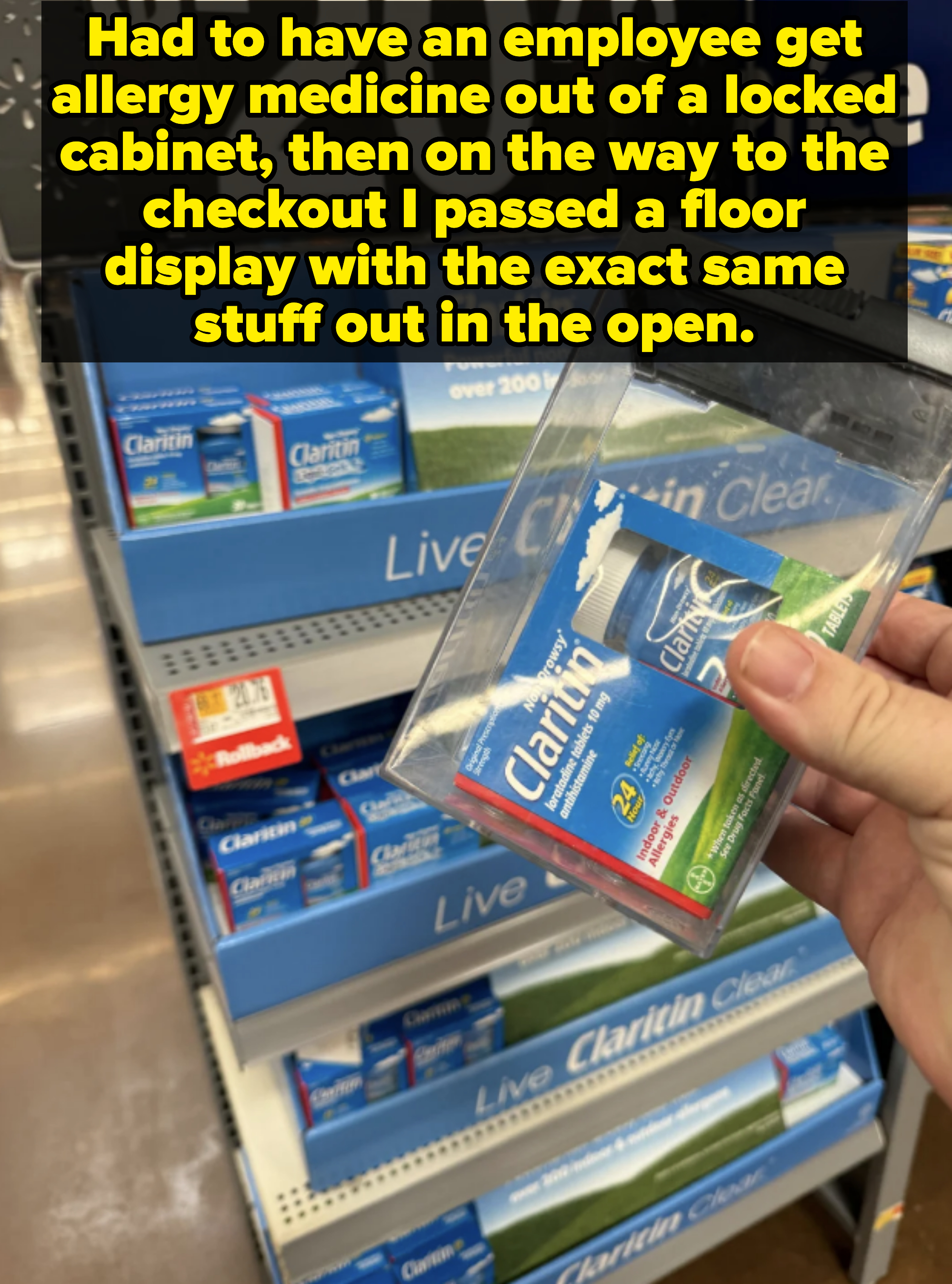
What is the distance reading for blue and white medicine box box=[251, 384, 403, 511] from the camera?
0.95 meters

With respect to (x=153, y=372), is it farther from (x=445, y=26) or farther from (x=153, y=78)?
(x=445, y=26)

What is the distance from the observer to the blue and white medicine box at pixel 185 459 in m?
0.90

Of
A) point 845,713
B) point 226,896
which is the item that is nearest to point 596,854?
point 845,713

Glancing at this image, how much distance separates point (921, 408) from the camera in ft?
2.27

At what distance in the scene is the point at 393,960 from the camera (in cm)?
112

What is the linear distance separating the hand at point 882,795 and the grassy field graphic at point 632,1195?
845 mm

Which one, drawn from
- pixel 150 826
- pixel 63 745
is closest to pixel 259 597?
pixel 150 826

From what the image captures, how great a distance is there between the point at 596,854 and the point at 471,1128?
2.60 ft

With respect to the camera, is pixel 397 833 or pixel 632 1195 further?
pixel 632 1195

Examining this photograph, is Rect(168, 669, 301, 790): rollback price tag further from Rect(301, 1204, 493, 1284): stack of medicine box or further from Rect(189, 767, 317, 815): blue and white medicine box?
Rect(301, 1204, 493, 1284): stack of medicine box

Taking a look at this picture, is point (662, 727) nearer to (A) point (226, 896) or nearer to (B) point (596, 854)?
(B) point (596, 854)

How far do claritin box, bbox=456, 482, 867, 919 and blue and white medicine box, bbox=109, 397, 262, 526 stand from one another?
1.41 ft

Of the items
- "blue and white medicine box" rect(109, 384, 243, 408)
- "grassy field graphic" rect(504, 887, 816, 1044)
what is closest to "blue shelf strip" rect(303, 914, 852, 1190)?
"grassy field graphic" rect(504, 887, 816, 1044)

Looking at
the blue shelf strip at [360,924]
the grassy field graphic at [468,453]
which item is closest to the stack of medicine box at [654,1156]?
the blue shelf strip at [360,924]
